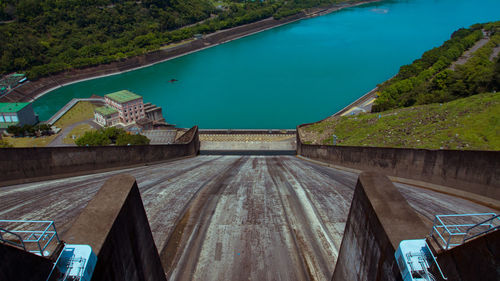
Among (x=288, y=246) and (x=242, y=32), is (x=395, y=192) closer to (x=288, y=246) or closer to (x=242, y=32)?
(x=288, y=246)

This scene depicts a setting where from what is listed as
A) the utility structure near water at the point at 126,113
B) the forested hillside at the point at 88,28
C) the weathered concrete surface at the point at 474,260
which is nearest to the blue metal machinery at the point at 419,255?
the weathered concrete surface at the point at 474,260

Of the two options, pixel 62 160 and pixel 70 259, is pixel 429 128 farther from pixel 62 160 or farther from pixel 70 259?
pixel 70 259

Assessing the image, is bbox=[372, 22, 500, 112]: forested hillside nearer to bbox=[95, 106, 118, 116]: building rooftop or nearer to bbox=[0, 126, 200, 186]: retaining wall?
bbox=[0, 126, 200, 186]: retaining wall

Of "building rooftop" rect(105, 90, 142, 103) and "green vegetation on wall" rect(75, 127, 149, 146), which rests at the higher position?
"building rooftop" rect(105, 90, 142, 103)

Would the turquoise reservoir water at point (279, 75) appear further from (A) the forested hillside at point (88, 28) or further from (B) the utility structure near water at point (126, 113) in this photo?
(A) the forested hillside at point (88, 28)

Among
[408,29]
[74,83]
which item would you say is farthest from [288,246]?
[408,29]

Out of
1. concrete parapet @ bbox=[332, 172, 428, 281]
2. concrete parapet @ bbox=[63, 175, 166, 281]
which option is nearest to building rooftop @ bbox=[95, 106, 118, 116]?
concrete parapet @ bbox=[63, 175, 166, 281]

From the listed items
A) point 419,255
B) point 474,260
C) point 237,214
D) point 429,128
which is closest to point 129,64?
point 429,128
